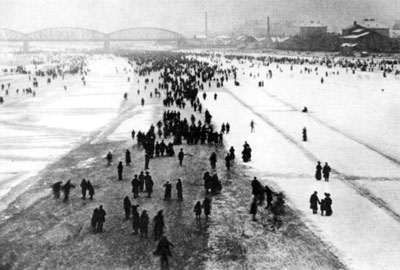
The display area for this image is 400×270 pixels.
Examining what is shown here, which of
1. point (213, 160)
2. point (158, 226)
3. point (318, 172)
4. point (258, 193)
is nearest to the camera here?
point (158, 226)

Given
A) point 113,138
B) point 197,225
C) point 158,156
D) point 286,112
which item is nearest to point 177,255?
point 197,225

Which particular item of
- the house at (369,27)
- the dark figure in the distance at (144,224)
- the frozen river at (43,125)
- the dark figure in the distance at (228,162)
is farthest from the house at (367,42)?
the dark figure in the distance at (144,224)

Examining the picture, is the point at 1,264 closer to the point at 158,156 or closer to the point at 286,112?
the point at 158,156

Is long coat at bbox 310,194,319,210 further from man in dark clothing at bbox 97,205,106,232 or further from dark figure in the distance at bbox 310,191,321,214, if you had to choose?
man in dark clothing at bbox 97,205,106,232

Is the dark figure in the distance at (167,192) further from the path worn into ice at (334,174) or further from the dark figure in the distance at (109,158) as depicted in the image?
the dark figure in the distance at (109,158)

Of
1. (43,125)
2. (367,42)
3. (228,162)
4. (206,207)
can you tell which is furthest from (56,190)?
(367,42)

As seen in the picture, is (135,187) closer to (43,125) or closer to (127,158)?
(127,158)

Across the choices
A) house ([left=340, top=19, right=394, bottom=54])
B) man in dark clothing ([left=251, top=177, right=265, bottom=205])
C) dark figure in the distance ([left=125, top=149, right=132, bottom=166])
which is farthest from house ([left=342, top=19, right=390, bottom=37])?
man in dark clothing ([left=251, top=177, right=265, bottom=205])
